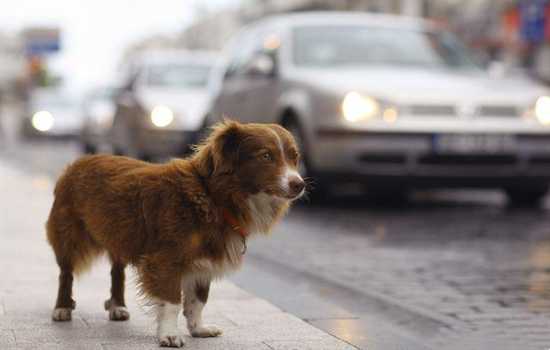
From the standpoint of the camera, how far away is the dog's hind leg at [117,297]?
17.8 ft

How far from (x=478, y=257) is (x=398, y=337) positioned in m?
2.99

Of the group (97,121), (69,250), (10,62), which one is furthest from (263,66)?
(10,62)

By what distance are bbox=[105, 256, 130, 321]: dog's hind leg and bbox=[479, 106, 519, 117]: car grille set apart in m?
5.79

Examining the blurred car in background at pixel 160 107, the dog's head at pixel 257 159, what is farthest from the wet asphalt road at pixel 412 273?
the blurred car in background at pixel 160 107

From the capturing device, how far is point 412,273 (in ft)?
24.2

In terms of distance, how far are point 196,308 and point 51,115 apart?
35.5 meters

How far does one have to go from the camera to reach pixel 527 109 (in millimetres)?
10797

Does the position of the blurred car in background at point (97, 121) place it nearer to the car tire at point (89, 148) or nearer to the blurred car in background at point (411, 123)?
the car tire at point (89, 148)

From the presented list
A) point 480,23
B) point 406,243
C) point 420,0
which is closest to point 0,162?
point 406,243

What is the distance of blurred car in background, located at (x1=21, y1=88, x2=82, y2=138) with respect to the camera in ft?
128

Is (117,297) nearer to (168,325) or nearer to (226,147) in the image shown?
(168,325)

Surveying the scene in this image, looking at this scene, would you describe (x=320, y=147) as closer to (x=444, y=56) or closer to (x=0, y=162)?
(x=444, y=56)

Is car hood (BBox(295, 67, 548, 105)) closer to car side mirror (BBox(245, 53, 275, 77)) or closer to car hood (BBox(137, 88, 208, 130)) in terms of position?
car side mirror (BBox(245, 53, 275, 77))

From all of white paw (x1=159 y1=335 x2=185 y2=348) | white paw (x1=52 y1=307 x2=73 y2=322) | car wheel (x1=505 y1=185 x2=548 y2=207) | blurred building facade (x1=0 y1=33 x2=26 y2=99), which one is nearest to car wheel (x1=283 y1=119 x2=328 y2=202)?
car wheel (x1=505 y1=185 x2=548 y2=207)
